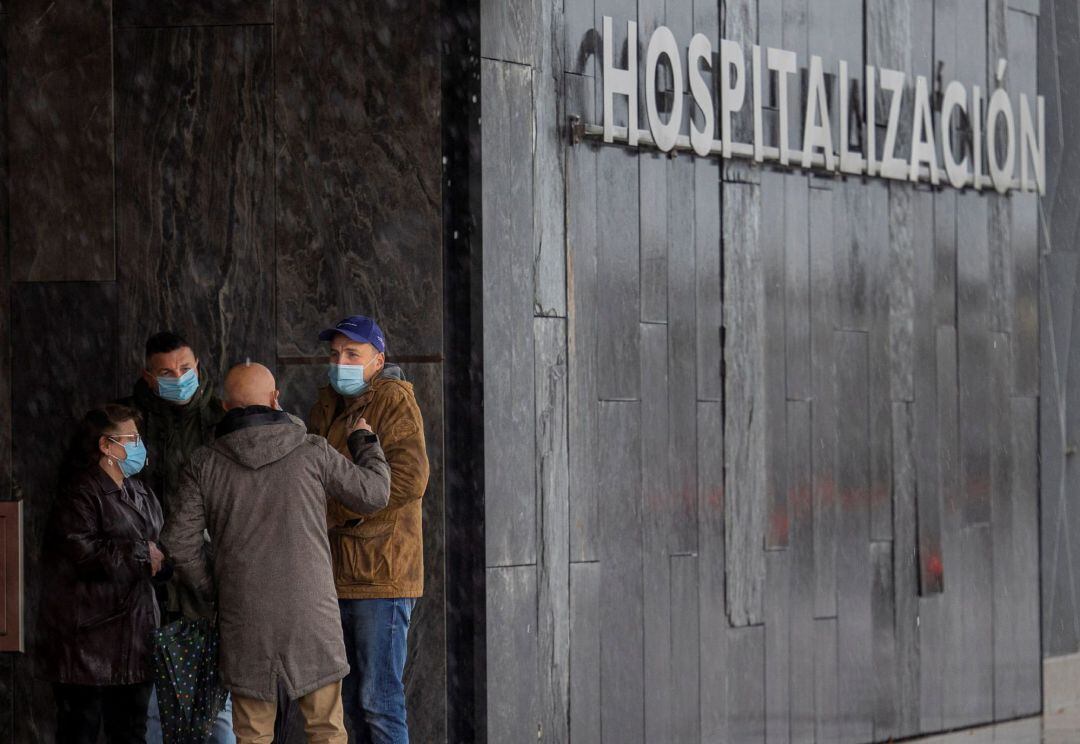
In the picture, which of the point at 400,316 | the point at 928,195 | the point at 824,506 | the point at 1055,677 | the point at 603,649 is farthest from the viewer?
the point at 1055,677

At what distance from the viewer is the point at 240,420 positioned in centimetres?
645

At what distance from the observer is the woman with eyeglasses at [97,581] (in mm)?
6820

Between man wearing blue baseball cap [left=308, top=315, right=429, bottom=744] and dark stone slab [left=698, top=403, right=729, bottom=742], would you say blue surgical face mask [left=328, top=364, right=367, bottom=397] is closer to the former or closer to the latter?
man wearing blue baseball cap [left=308, top=315, right=429, bottom=744]

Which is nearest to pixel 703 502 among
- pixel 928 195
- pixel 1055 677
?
pixel 928 195

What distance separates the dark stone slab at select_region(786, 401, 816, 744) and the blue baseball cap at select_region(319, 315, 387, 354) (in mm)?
2906

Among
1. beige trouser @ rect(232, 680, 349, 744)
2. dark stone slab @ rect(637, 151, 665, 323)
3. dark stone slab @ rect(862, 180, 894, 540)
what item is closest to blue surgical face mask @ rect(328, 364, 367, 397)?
beige trouser @ rect(232, 680, 349, 744)

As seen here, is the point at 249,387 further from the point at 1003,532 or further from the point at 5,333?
the point at 1003,532

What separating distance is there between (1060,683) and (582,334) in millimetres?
4787

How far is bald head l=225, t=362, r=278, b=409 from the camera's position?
21.6 feet

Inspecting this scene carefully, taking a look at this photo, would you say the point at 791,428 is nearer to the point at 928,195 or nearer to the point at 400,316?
the point at 928,195

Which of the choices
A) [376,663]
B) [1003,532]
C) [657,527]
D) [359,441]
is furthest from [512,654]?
[1003,532]

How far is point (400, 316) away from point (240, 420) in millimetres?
1333

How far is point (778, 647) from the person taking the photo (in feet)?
29.8

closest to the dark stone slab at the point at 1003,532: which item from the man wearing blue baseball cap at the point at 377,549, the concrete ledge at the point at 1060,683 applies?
the concrete ledge at the point at 1060,683
